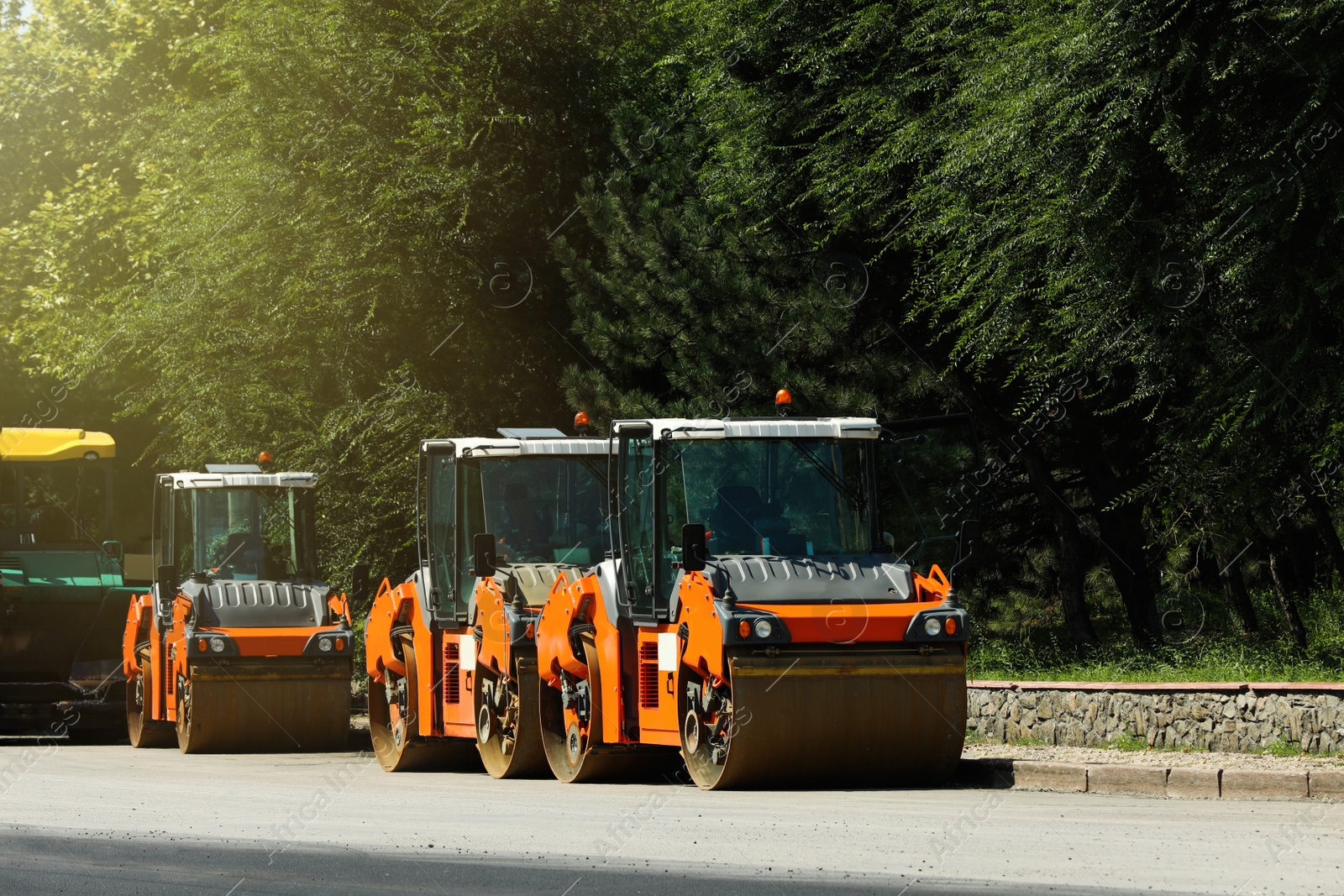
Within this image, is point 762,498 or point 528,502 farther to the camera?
point 528,502

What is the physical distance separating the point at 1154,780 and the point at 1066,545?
9.96m

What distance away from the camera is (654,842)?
930cm

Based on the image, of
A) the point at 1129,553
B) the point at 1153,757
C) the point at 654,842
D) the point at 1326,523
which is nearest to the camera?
the point at 654,842

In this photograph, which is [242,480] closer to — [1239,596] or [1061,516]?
[1061,516]

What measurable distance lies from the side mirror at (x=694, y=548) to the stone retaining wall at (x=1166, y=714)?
4597 millimetres

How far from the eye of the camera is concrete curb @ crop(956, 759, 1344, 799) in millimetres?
11367

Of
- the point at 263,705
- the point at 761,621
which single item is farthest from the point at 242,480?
the point at 761,621

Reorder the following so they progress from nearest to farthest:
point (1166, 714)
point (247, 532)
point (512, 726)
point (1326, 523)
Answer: point (1166, 714) < point (512, 726) < point (1326, 523) < point (247, 532)

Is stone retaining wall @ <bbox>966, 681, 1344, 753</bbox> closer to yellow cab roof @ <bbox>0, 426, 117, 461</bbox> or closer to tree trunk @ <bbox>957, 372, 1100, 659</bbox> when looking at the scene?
tree trunk @ <bbox>957, 372, 1100, 659</bbox>

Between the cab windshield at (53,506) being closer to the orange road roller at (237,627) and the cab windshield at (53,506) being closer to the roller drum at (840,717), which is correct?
Result: the orange road roller at (237,627)

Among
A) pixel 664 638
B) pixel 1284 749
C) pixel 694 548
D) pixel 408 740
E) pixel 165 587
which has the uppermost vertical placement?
pixel 694 548

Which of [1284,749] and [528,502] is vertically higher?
[528,502]

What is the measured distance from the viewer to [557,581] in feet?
45.6

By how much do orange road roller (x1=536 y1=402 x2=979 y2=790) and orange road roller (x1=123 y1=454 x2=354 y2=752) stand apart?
468 centimetres
